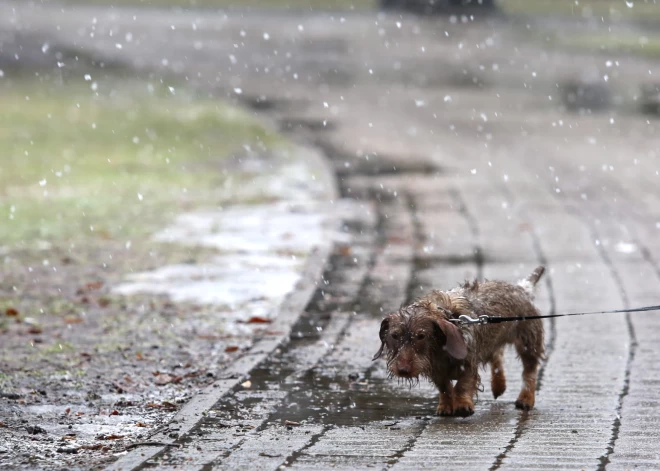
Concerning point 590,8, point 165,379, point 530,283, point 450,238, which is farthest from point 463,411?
point 590,8

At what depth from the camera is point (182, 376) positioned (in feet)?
30.0

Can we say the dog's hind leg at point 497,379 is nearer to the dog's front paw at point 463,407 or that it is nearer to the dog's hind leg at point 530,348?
the dog's hind leg at point 530,348

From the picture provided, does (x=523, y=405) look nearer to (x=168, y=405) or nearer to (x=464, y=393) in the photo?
(x=464, y=393)

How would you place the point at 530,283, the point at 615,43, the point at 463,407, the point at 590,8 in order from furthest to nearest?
the point at 590,8, the point at 615,43, the point at 530,283, the point at 463,407

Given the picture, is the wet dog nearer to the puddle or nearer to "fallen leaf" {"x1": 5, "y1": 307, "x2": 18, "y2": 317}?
the puddle

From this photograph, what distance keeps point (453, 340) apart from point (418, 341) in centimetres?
21

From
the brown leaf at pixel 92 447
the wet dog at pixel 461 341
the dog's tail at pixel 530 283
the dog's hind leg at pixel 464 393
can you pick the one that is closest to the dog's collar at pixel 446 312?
the wet dog at pixel 461 341

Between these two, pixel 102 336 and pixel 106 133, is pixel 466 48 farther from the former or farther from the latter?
pixel 102 336

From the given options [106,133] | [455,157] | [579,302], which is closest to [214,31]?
[106,133]

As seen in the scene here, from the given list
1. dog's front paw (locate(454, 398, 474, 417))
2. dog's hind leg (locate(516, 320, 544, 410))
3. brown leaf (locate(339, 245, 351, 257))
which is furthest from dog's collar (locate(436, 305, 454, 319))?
brown leaf (locate(339, 245, 351, 257))

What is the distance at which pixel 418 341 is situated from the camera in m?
7.43

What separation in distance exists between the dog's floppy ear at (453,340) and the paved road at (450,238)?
469 millimetres

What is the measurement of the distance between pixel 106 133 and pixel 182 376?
18230 millimetres

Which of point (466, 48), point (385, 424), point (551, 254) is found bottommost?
point (385, 424)
